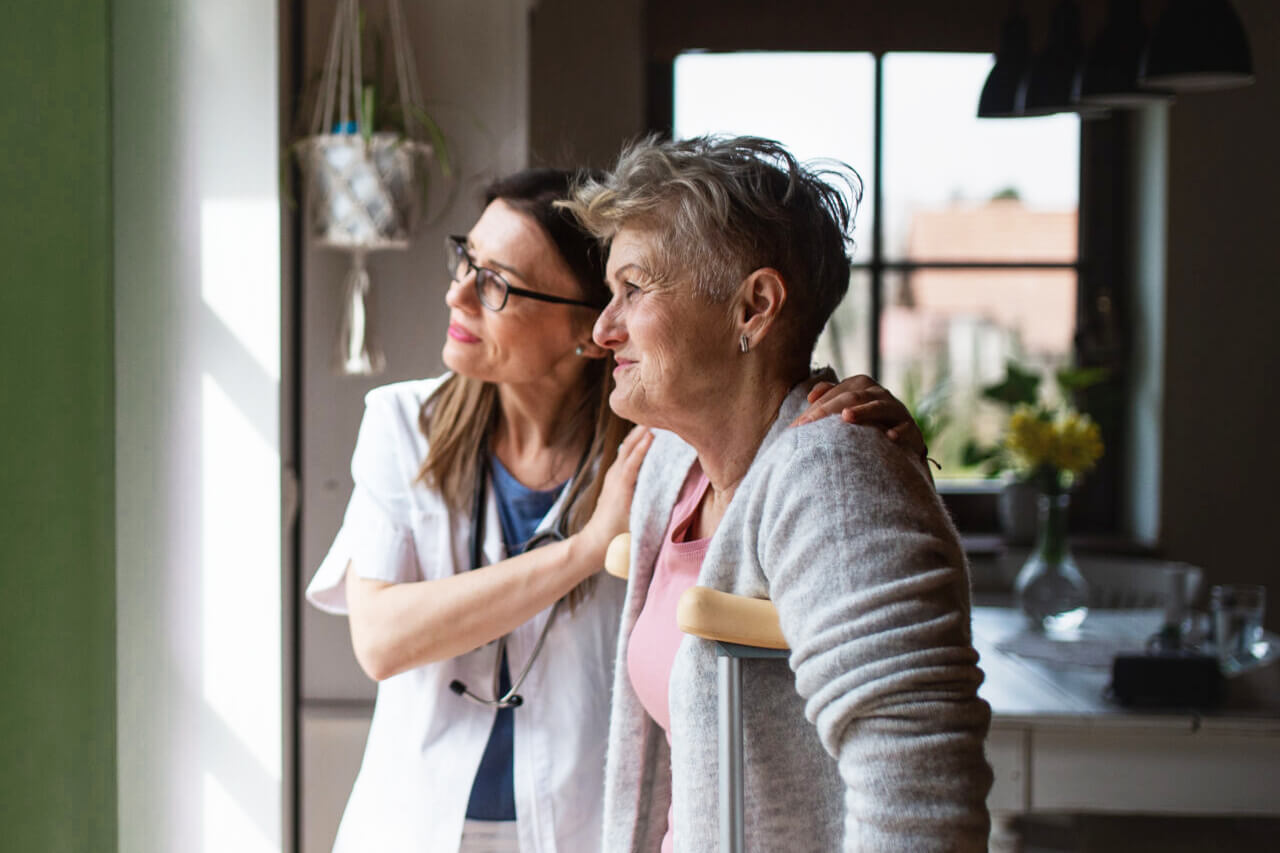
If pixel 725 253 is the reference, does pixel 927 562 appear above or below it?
below

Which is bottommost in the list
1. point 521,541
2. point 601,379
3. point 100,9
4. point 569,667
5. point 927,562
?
point 569,667

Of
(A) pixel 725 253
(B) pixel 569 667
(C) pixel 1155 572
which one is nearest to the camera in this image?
(A) pixel 725 253

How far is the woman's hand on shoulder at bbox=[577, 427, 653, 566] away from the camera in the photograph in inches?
61.6

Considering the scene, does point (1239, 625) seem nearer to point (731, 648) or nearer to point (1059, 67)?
point (1059, 67)

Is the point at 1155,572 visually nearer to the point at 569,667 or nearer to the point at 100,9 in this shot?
the point at 569,667

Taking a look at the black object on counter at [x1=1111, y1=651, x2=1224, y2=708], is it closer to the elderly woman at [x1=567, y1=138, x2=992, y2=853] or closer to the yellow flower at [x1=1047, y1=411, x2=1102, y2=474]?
the yellow flower at [x1=1047, y1=411, x2=1102, y2=474]

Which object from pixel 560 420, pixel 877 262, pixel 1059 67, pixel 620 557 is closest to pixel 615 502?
pixel 620 557

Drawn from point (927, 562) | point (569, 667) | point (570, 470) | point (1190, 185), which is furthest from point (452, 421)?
point (1190, 185)

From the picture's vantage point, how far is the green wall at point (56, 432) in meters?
1.43

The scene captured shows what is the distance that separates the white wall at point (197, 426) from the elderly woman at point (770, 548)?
2.82 ft

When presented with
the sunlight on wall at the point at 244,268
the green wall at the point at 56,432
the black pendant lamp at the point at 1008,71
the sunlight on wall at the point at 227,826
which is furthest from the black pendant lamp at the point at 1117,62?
the sunlight on wall at the point at 227,826

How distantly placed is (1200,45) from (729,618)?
220 cm

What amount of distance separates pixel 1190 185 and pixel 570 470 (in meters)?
3.53

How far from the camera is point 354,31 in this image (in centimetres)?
229
